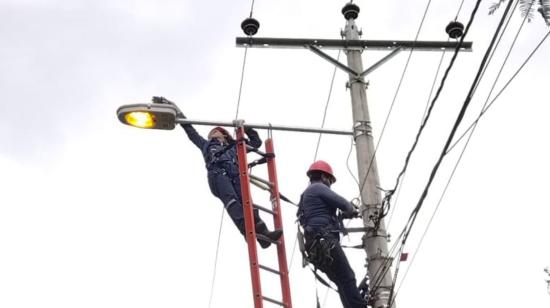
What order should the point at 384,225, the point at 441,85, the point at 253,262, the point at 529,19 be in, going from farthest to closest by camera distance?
the point at 384,225 < the point at 253,262 < the point at 441,85 < the point at 529,19

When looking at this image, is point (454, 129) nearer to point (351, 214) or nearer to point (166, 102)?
point (351, 214)

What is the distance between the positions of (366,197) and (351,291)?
903mm

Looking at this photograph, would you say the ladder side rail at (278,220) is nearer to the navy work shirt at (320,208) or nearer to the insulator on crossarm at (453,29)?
the navy work shirt at (320,208)

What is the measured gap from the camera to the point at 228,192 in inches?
356

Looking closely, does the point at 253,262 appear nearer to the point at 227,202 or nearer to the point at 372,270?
the point at 372,270

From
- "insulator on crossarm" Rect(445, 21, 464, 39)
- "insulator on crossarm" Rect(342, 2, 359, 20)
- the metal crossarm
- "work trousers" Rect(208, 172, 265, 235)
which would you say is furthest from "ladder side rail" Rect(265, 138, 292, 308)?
"insulator on crossarm" Rect(445, 21, 464, 39)

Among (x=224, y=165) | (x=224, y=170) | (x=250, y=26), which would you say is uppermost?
(x=250, y=26)

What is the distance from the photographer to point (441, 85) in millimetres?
6043

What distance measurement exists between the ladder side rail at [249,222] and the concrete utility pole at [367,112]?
106 cm

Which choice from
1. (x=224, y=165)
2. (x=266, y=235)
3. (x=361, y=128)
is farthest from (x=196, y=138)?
(x=361, y=128)

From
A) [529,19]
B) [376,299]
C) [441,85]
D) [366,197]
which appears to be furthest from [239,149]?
[529,19]

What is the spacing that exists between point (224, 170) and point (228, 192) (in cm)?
29

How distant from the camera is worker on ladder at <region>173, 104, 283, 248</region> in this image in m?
8.86

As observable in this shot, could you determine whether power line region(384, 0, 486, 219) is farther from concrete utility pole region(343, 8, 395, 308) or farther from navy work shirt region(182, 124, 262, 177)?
navy work shirt region(182, 124, 262, 177)
